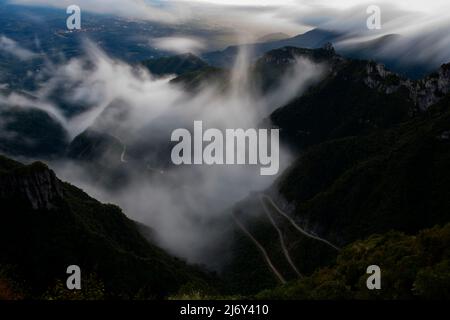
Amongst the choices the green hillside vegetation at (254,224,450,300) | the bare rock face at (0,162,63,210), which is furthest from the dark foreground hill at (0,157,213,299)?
the green hillside vegetation at (254,224,450,300)

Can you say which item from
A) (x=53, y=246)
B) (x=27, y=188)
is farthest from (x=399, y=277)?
(x=27, y=188)

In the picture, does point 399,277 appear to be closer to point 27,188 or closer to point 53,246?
point 53,246

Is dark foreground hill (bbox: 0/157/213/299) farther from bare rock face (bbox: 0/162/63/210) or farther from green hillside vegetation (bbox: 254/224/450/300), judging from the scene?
green hillside vegetation (bbox: 254/224/450/300)

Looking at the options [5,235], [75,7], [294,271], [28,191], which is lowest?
[294,271]

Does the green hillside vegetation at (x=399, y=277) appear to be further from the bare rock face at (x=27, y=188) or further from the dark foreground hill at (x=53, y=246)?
the bare rock face at (x=27, y=188)

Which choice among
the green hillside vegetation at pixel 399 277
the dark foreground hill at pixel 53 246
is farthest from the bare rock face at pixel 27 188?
the green hillside vegetation at pixel 399 277

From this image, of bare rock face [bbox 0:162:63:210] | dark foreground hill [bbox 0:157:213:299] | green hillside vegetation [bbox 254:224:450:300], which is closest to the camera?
green hillside vegetation [bbox 254:224:450:300]

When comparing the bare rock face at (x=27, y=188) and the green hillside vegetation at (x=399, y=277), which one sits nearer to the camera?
the green hillside vegetation at (x=399, y=277)
